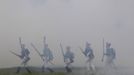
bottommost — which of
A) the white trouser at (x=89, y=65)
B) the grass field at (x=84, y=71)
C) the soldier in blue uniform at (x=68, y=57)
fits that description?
the grass field at (x=84, y=71)

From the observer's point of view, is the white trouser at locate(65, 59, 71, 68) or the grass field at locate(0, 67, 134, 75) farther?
the white trouser at locate(65, 59, 71, 68)

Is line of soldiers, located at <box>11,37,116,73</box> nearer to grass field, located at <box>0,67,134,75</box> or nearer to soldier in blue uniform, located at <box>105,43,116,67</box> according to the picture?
soldier in blue uniform, located at <box>105,43,116,67</box>

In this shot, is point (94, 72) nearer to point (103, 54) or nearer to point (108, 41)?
point (103, 54)

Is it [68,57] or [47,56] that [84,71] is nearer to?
[68,57]

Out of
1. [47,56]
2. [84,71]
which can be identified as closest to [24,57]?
[47,56]

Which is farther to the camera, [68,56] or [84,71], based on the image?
[68,56]

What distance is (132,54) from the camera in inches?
2509

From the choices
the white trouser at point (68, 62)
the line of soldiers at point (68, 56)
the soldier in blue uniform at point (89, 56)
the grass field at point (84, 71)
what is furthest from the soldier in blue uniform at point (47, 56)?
the soldier in blue uniform at point (89, 56)

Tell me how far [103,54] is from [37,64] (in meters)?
6.44

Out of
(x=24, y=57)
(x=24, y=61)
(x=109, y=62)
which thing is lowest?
(x=109, y=62)

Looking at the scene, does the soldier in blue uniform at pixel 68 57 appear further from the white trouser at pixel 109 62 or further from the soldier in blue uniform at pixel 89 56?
the white trouser at pixel 109 62

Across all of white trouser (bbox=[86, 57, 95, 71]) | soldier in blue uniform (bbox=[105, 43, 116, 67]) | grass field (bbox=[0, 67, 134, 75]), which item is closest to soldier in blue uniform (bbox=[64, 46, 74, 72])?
grass field (bbox=[0, 67, 134, 75])

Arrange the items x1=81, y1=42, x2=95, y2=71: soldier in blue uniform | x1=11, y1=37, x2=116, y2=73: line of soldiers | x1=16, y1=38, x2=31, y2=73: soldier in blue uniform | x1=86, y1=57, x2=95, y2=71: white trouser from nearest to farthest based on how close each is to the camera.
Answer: x1=86, y1=57, x2=95, y2=71: white trouser → x1=81, y1=42, x2=95, y2=71: soldier in blue uniform → x1=11, y1=37, x2=116, y2=73: line of soldiers → x1=16, y1=38, x2=31, y2=73: soldier in blue uniform

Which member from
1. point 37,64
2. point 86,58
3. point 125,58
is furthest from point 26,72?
point 125,58
